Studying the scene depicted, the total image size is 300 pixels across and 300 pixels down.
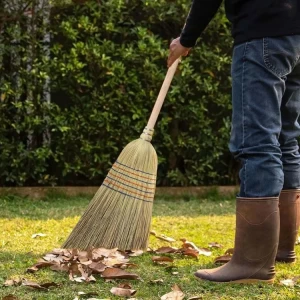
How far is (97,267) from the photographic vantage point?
9.77 ft

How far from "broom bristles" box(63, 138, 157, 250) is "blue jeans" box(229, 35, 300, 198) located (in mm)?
818

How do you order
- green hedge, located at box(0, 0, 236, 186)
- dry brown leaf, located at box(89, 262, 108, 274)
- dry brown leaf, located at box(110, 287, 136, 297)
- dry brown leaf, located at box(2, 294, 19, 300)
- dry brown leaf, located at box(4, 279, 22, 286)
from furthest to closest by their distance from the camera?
green hedge, located at box(0, 0, 236, 186), dry brown leaf, located at box(89, 262, 108, 274), dry brown leaf, located at box(4, 279, 22, 286), dry brown leaf, located at box(110, 287, 136, 297), dry brown leaf, located at box(2, 294, 19, 300)

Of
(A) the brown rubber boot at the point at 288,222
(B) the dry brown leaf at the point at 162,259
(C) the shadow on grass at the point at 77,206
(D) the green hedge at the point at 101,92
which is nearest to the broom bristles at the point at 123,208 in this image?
(B) the dry brown leaf at the point at 162,259

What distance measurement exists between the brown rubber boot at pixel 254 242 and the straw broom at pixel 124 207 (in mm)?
757

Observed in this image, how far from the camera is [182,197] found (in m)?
5.99

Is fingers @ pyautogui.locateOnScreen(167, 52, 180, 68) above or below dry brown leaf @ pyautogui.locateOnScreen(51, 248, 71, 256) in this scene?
above

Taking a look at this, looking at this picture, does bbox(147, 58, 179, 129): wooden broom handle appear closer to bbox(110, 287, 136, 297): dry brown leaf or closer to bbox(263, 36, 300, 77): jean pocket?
bbox(263, 36, 300, 77): jean pocket

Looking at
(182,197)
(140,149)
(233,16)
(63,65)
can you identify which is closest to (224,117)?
(182,197)

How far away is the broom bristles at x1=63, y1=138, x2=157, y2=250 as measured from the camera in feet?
11.6

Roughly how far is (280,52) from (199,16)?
0.41m

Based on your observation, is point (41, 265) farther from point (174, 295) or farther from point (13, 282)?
point (174, 295)

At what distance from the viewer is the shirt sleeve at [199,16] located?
3.03m

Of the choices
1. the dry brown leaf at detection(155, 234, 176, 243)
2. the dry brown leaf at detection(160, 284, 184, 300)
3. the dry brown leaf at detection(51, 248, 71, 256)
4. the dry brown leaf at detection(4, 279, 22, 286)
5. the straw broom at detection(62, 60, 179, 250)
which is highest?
the straw broom at detection(62, 60, 179, 250)

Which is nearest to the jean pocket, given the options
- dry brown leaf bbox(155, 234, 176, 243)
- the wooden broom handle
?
the wooden broom handle
